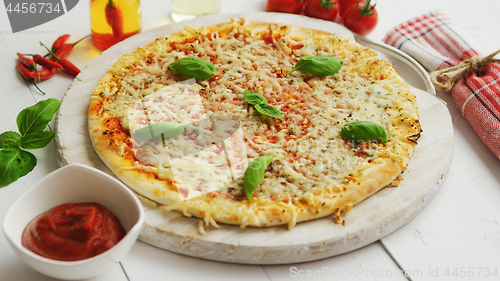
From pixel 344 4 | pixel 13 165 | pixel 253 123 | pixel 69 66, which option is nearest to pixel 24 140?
pixel 13 165

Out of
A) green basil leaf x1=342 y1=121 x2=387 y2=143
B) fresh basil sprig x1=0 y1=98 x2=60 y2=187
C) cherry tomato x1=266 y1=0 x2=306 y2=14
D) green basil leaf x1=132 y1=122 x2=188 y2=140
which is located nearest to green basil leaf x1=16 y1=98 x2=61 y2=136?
fresh basil sprig x1=0 y1=98 x2=60 y2=187

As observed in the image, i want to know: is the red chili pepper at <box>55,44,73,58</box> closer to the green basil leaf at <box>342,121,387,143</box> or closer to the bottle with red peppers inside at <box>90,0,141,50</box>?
the bottle with red peppers inside at <box>90,0,141,50</box>

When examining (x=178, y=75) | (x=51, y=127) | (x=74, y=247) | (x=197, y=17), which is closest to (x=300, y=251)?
(x=74, y=247)

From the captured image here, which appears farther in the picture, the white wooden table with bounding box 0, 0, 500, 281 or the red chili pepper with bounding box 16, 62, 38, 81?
the red chili pepper with bounding box 16, 62, 38, 81

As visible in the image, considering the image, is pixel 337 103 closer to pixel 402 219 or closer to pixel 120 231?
pixel 402 219

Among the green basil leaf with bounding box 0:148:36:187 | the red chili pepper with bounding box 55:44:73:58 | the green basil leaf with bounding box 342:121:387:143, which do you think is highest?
the green basil leaf with bounding box 342:121:387:143

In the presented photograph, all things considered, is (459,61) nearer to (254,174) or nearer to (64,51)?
(254,174)
